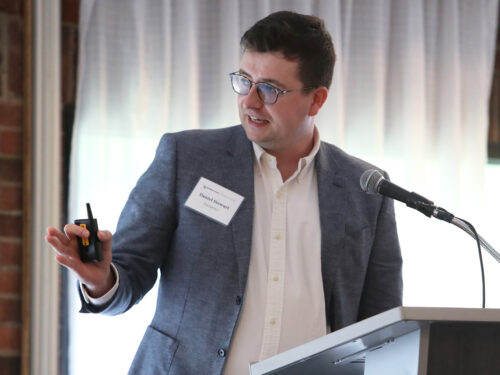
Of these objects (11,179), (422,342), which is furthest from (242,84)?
(11,179)

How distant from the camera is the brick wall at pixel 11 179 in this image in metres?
2.46

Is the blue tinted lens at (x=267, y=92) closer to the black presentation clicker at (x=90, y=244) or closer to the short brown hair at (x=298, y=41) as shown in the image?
the short brown hair at (x=298, y=41)

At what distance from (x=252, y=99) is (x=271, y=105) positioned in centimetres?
5

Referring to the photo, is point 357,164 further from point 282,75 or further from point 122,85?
point 122,85

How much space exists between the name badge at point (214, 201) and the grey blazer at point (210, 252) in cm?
1

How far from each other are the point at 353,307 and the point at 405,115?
1.33m

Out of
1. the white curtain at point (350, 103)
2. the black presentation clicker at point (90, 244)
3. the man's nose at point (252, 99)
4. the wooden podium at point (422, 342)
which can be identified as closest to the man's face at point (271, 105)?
the man's nose at point (252, 99)

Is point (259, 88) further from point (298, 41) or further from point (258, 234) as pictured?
point (258, 234)

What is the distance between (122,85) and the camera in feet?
8.67

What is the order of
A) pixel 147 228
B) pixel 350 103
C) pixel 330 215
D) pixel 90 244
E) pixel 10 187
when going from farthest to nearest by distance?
pixel 350 103 < pixel 10 187 < pixel 330 215 < pixel 147 228 < pixel 90 244

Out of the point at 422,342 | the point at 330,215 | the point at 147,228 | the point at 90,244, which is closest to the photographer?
the point at 422,342

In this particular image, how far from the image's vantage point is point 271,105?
1.78m

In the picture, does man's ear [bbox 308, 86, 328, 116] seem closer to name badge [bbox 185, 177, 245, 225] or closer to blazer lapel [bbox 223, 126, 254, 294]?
blazer lapel [bbox 223, 126, 254, 294]

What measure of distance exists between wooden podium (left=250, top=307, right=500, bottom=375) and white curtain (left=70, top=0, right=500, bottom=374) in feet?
5.01
